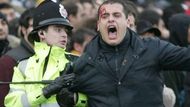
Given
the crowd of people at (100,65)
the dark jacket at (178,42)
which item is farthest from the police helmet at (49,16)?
the dark jacket at (178,42)

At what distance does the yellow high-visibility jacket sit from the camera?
335 inches

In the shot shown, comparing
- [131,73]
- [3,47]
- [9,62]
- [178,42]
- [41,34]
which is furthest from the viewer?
[178,42]

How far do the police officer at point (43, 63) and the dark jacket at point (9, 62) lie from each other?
720 millimetres

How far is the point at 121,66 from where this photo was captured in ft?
26.8

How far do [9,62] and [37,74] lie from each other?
1.25 metres

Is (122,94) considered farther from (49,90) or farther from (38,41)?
(38,41)

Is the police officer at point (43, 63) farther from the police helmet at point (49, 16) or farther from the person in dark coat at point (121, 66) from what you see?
the person in dark coat at point (121, 66)

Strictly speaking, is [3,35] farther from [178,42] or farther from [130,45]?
[130,45]

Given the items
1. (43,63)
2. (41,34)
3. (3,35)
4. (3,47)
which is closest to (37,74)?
(43,63)

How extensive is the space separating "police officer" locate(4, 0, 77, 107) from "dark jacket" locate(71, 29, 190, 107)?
40 centimetres

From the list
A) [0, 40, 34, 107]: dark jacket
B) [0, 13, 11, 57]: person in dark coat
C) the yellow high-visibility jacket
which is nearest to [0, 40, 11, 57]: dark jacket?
[0, 13, 11, 57]: person in dark coat

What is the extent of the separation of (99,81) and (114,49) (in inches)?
13.3

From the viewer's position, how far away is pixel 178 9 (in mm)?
15883

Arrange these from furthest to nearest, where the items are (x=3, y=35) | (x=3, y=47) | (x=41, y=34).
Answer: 1. (x=3, y=35)
2. (x=3, y=47)
3. (x=41, y=34)
